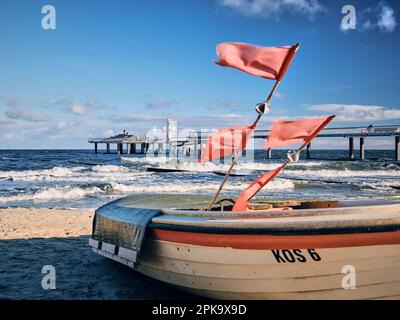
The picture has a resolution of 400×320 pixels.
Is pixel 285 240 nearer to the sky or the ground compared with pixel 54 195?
nearer to the sky

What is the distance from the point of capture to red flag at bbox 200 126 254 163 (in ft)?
16.4

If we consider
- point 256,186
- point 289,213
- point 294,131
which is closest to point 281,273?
point 289,213

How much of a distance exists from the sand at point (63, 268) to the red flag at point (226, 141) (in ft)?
5.82

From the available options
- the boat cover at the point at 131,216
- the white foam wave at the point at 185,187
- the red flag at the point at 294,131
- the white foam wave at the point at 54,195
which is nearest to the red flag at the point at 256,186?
the red flag at the point at 294,131

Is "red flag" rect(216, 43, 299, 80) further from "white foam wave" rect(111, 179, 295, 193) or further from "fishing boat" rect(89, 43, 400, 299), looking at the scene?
"white foam wave" rect(111, 179, 295, 193)

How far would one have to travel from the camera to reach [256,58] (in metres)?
4.49

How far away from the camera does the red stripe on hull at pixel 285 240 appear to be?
374cm

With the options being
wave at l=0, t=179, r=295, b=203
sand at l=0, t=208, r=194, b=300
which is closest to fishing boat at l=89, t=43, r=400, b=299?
sand at l=0, t=208, r=194, b=300

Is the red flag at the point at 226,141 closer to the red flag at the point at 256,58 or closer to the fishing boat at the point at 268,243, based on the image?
the fishing boat at the point at 268,243

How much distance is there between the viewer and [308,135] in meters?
4.61

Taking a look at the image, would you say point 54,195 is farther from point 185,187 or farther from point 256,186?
point 256,186

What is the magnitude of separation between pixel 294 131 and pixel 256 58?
93cm
